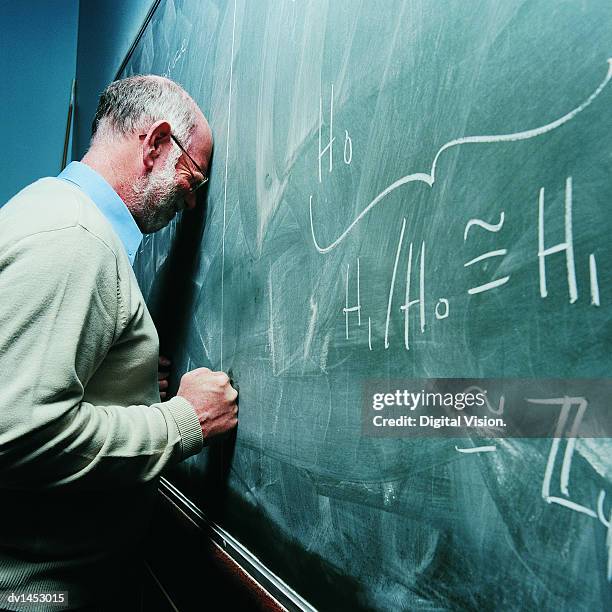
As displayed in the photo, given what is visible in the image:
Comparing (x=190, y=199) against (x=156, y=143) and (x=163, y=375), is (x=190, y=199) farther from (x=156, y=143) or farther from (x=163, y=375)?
(x=163, y=375)

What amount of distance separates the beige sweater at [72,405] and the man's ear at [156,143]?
22cm

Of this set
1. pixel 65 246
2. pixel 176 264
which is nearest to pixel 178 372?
pixel 176 264

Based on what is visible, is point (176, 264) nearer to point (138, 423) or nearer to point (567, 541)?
point (138, 423)

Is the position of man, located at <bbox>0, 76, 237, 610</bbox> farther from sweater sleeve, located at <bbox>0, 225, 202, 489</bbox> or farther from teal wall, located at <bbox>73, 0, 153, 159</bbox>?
teal wall, located at <bbox>73, 0, 153, 159</bbox>

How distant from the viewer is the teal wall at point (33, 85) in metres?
3.17

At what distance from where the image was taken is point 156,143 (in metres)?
1.06

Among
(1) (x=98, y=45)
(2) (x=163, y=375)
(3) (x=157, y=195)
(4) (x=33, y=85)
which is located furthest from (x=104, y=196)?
(4) (x=33, y=85)

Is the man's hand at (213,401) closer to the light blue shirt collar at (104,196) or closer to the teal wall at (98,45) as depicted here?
the light blue shirt collar at (104,196)

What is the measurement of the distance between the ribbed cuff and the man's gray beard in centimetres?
45

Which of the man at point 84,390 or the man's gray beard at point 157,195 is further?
the man's gray beard at point 157,195

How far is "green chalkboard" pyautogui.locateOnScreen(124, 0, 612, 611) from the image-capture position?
0.36 meters

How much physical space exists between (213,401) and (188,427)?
0.06 m

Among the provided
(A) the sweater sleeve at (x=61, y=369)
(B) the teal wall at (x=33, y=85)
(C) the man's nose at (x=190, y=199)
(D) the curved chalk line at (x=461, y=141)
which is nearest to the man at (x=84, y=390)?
(A) the sweater sleeve at (x=61, y=369)

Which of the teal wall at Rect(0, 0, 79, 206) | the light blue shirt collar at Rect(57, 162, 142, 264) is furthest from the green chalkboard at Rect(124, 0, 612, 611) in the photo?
the teal wall at Rect(0, 0, 79, 206)
